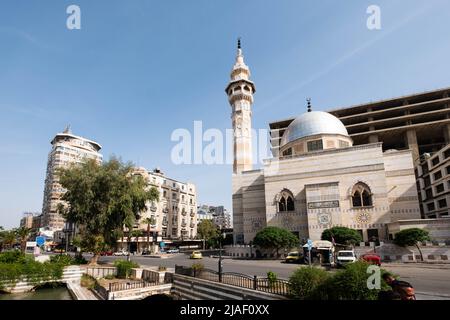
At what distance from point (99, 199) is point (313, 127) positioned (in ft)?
110

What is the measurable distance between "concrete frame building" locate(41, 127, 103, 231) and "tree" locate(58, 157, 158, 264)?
138 ft

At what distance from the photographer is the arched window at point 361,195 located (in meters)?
34.8

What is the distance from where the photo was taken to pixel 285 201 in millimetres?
39656

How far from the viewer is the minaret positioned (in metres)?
51.9

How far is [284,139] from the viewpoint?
5062cm

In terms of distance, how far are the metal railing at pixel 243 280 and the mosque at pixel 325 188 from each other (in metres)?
22.6

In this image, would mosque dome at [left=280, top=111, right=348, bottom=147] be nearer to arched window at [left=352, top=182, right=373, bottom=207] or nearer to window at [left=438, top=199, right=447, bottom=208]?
arched window at [left=352, top=182, right=373, bottom=207]

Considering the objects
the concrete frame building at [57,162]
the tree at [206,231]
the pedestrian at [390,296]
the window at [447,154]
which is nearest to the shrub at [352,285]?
the pedestrian at [390,296]

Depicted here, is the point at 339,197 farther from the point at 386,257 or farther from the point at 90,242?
the point at 90,242

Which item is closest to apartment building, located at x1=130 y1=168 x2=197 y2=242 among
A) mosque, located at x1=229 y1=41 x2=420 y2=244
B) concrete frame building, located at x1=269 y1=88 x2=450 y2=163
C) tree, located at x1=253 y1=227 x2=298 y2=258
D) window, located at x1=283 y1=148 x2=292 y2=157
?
mosque, located at x1=229 y1=41 x2=420 y2=244

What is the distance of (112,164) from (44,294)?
40.4 feet

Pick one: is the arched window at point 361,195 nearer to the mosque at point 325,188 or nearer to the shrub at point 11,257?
the mosque at point 325,188

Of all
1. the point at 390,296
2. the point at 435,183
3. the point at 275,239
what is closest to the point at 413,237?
the point at 275,239

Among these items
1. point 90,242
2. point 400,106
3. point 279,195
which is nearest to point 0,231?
point 90,242
